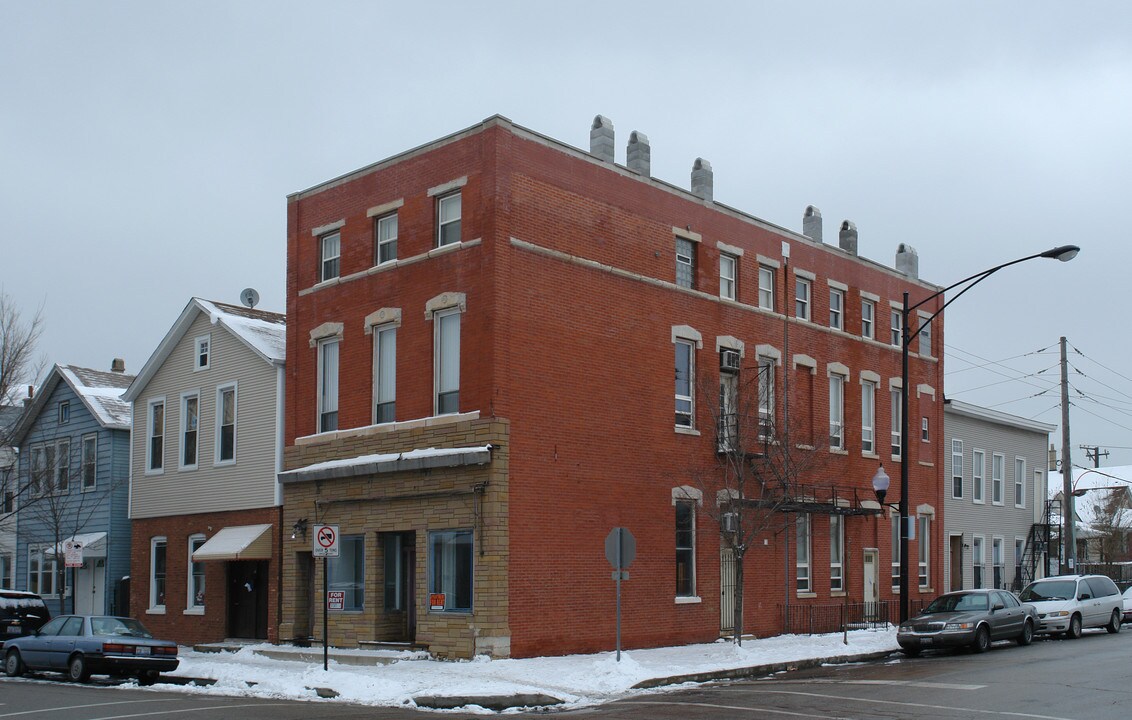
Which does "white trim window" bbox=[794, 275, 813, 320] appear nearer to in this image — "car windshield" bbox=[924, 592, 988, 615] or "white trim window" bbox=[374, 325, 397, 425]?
"car windshield" bbox=[924, 592, 988, 615]

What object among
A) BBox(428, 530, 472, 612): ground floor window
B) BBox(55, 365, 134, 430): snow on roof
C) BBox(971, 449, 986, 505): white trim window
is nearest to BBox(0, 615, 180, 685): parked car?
BBox(428, 530, 472, 612): ground floor window

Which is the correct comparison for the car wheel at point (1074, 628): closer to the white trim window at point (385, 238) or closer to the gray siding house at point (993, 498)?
the gray siding house at point (993, 498)

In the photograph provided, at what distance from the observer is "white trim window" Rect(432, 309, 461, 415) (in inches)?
1027

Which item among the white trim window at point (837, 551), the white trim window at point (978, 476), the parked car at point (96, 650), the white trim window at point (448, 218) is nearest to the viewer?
the parked car at point (96, 650)

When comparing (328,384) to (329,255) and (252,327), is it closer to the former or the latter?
(329,255)

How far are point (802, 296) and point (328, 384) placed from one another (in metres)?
13.2

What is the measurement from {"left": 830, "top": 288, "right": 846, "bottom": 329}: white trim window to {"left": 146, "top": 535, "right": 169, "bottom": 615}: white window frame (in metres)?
19.8

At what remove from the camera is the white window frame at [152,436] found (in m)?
35.2

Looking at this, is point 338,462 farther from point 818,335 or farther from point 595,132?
point 818,335

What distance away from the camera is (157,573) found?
3497 centimetres

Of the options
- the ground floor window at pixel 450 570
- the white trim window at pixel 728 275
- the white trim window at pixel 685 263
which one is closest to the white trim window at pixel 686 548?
the white trim window at pixel 685 263

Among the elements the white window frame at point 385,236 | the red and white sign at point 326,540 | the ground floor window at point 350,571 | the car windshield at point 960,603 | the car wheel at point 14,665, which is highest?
the white window frame at point 385,236

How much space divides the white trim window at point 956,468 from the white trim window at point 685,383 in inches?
619

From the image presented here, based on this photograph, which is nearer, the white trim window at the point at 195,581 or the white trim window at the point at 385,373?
the white trim window at the point at 385,373
